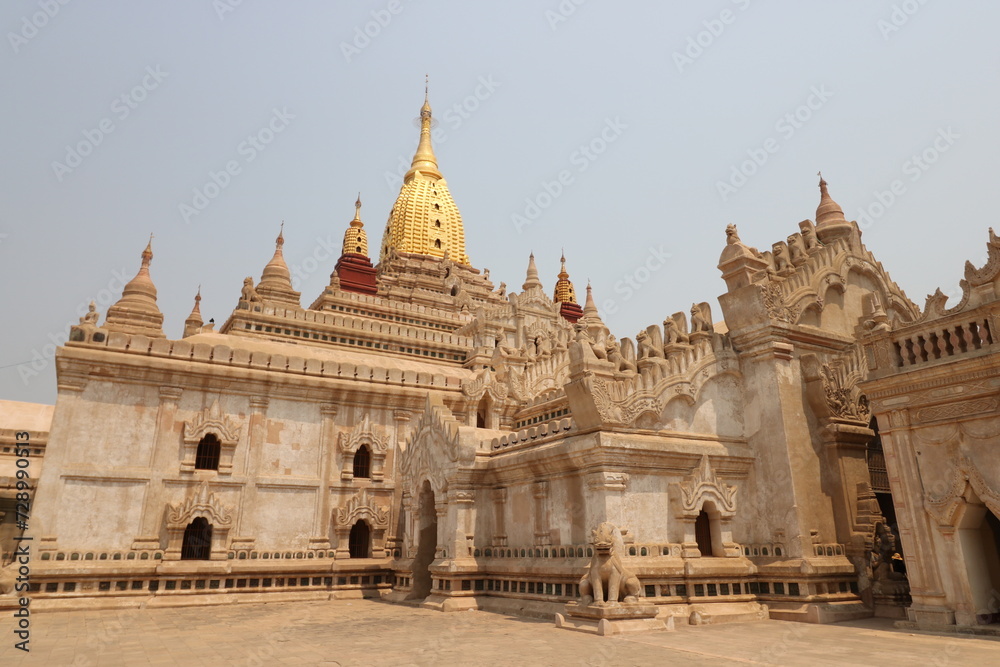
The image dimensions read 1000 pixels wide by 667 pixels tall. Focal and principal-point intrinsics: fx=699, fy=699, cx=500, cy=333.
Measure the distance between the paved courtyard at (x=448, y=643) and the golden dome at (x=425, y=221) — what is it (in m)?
38.4

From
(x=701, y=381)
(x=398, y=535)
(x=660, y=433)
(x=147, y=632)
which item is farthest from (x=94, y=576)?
(x=701, y=381)

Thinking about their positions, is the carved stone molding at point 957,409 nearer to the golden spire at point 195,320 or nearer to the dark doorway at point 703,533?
the dark doorway at point 703,533

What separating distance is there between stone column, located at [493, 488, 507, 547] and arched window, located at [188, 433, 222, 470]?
10.0 metres

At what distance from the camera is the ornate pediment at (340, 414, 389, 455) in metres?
25.7

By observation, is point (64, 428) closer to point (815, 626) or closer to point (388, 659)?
point (388, 659)

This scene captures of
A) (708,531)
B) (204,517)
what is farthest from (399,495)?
(708,531)

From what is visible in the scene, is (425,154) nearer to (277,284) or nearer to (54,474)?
(277,284)

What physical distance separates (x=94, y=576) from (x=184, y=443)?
461 cm

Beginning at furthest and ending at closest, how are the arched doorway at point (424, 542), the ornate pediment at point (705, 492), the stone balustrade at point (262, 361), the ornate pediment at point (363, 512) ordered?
the ornate pediment at point (363, 512) → the stone balustrade at point (262, 361) → the arched doorway at point (424, 542) → the ornate pediment at point (705, 492)

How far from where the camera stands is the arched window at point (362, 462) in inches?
1029

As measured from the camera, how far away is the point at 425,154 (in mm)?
62219

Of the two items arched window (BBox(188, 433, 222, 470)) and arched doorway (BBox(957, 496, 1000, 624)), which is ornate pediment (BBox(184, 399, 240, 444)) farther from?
arched doorway (BBox(957, 496, 1000, 624))

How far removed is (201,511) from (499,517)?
9975 mm

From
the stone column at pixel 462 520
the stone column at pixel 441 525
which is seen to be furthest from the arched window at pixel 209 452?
the stone column at pixel 462 520
